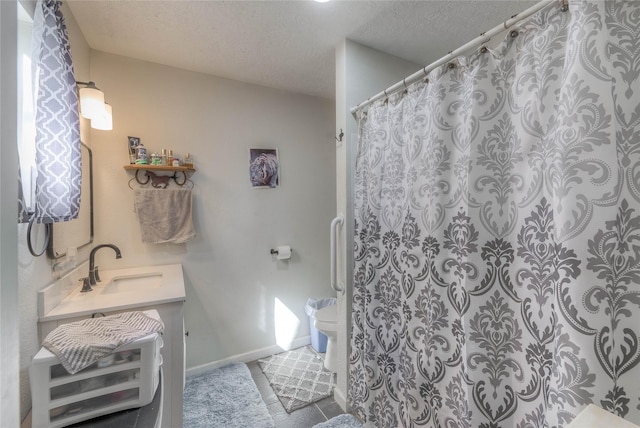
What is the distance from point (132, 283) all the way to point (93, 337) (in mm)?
993

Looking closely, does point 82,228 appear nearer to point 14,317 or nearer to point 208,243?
point 208,243

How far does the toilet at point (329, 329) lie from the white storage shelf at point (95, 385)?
116 cm

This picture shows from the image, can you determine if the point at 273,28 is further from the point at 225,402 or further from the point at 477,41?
the point at 225,402

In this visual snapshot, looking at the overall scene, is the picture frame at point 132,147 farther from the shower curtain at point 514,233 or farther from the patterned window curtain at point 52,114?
the shower curtain at point 514,233

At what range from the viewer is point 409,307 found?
1220mm

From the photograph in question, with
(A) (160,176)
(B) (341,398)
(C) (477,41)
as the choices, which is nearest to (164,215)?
(A) (160,176)

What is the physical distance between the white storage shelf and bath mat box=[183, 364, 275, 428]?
944mm

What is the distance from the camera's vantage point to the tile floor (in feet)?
5.35

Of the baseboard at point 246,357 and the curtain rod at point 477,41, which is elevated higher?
the curtain rod at point 477,41

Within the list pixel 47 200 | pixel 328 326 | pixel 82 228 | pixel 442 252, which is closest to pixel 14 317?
pixel 47 200

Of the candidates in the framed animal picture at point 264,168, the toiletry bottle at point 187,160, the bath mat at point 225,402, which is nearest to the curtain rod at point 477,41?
the framed animal picture at point 264,168

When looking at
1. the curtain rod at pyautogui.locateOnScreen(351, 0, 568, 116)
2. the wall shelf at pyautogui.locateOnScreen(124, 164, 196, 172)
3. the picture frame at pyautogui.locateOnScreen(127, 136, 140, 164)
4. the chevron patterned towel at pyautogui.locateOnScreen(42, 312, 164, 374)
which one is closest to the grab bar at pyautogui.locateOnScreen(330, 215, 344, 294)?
the curtain rod at pyautogui.locateOnScreen(351, 0, 568, 116)

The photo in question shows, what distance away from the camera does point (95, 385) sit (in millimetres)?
881

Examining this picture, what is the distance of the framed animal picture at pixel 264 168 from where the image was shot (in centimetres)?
228
